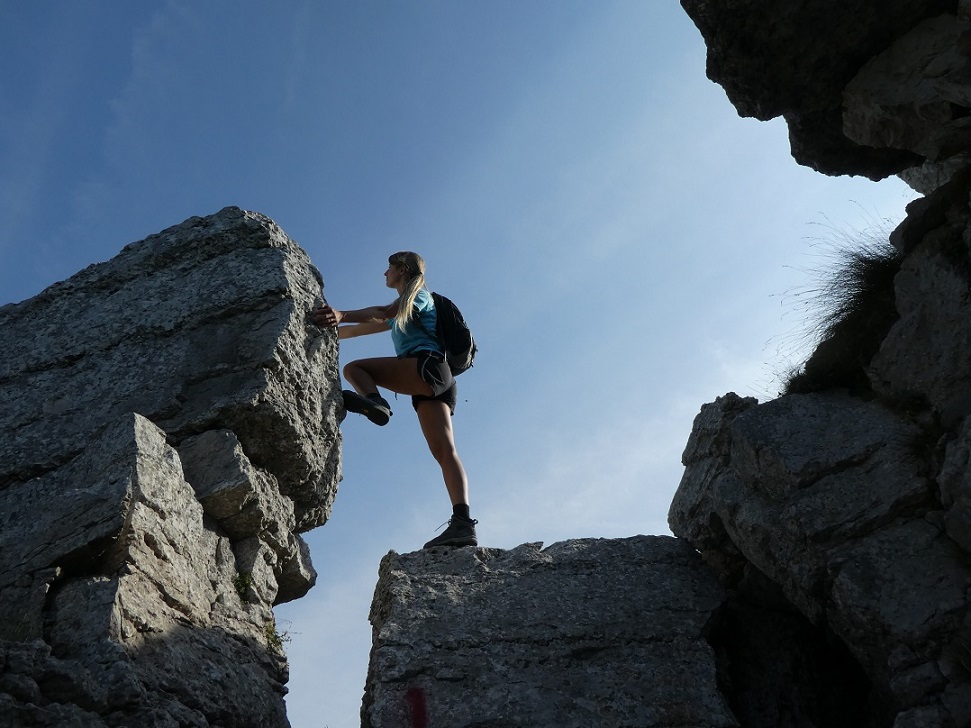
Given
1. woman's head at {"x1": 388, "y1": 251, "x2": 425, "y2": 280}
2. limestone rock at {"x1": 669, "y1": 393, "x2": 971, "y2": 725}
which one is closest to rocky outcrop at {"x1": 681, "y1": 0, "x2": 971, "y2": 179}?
limestone rock at {"x1": 669, "y1": 393, "x2": 971, "y2": 725}

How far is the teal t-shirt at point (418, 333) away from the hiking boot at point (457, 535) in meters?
1.19

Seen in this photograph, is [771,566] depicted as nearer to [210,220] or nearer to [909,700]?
[909,700]

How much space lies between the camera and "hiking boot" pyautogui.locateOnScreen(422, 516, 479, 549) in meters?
6.20

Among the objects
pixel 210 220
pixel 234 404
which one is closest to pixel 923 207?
pixel 234 404

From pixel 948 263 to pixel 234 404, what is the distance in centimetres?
420

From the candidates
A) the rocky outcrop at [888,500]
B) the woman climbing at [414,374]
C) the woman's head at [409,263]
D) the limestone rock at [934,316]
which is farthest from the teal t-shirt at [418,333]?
the limestone rock at [934,316]

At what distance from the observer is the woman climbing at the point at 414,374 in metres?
A: 6.41

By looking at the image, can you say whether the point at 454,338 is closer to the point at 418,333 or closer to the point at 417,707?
the point at 418,333

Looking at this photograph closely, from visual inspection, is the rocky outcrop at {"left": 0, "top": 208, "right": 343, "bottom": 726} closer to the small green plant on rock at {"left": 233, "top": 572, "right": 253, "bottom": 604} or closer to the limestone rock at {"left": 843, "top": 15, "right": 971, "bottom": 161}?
the small green plant on rock at {"left": 233, "top": 572, "right": 253, "bottom": 604}

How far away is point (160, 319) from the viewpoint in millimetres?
6191

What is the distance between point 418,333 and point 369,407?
0.64 meters

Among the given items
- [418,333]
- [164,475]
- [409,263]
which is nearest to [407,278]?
[409,263]

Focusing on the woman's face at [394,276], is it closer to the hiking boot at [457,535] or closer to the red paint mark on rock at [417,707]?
the hiking boot at [457,535]

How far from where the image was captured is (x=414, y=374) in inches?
257
